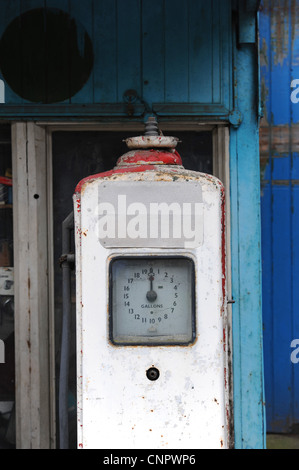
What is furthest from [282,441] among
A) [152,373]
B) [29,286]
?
[29,286]

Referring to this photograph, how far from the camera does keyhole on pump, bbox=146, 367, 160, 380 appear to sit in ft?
6.30

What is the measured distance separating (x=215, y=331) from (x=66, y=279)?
680 mm

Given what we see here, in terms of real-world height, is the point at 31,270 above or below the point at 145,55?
below

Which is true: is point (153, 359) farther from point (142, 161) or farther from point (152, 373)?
point (142, 161)

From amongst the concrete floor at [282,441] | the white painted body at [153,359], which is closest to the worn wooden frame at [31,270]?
the white painted body at [153,359]

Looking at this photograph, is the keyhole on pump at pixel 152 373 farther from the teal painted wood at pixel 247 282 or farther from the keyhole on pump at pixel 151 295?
the teal painted wood at pixel 247 282

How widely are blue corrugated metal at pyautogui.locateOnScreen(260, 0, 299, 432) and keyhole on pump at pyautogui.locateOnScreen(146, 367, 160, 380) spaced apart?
1563 mm

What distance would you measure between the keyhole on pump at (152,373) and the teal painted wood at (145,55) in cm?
140

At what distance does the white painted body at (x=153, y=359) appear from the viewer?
6.29ft

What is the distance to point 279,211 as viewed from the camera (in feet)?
10.8

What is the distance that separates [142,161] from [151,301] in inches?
22.1

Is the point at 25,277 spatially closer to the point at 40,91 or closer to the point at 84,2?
the point at 40,91

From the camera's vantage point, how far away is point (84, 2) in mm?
2688
